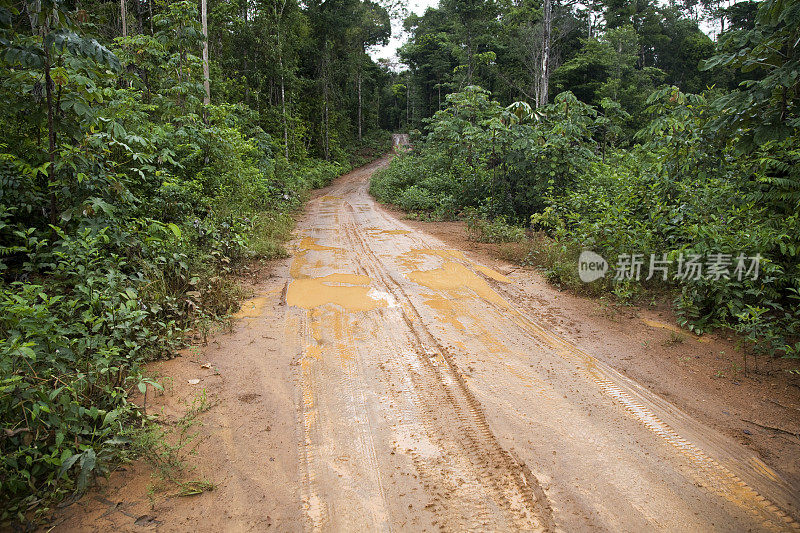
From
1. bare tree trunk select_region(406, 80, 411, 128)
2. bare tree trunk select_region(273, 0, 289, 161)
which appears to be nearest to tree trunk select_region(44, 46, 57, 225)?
bare tree trunk select_region(273, 0, 289, 161)

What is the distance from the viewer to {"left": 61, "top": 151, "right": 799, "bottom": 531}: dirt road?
243 centimetres

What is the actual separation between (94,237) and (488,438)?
13.4 ft

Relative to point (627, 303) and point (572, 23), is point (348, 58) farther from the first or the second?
point (627, 303)

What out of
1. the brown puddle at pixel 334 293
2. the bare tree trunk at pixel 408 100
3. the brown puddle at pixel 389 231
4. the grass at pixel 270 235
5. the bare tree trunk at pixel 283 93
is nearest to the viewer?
the brown puddle at pixel 334 293

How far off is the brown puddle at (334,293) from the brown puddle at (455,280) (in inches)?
35.7

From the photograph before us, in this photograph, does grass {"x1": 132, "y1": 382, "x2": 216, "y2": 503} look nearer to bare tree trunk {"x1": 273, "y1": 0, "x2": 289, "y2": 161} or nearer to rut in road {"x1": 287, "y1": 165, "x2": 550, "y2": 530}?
rut in road {"x1": 287, "y1": 165, "x2": 550, "y2": 530}

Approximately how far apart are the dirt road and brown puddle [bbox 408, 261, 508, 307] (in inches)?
32.7

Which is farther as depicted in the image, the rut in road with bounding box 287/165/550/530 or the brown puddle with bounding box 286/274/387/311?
the brown puddle with bounding box 286/274/387/311

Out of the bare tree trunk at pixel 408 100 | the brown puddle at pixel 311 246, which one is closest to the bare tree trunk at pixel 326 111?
the brown puddle at pixel 311 246

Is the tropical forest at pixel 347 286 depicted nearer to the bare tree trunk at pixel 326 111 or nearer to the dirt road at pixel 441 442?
the dirt road at pixel 441 442

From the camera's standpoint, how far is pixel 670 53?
115 feet

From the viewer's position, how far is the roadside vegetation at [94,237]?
2531mm

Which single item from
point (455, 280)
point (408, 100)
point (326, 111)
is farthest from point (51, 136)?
point (408, 100)

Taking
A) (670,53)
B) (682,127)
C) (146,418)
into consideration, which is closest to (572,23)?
(670,53)
